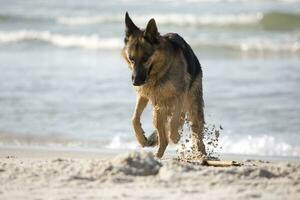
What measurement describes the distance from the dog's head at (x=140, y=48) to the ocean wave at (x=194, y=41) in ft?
47.6

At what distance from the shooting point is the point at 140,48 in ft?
28.0

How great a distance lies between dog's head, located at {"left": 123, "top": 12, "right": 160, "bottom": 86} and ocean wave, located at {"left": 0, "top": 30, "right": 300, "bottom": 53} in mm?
14499

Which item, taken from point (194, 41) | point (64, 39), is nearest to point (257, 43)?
point (194, 41)

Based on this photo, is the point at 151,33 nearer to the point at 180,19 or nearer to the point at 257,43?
the point at 257,43

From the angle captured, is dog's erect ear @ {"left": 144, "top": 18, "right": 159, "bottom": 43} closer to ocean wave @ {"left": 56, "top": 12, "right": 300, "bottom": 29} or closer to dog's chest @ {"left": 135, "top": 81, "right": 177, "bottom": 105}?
dog's chest @ {"left": 135, "top": 81, "right": 177, "bottom": 105}

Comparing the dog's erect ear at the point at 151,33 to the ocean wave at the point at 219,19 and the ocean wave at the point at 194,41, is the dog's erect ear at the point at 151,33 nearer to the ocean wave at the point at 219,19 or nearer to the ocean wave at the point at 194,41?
the ocean wave at the point at 194,41

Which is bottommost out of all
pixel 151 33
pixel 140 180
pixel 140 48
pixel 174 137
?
pixel 140 180

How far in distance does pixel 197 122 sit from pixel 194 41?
1519 centimetres

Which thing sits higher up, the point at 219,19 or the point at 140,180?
the point at 219,19

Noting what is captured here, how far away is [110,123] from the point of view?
1302 centimetres

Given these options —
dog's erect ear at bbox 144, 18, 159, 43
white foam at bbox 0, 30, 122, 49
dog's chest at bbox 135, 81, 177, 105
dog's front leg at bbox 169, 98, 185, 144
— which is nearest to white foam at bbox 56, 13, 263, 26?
white foam at bbox 0, 30, 122, 49

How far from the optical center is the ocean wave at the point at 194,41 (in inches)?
924

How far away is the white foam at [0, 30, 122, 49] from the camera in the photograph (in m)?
25.8

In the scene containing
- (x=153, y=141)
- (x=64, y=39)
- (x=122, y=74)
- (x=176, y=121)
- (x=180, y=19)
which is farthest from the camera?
(x=180, y=19)
